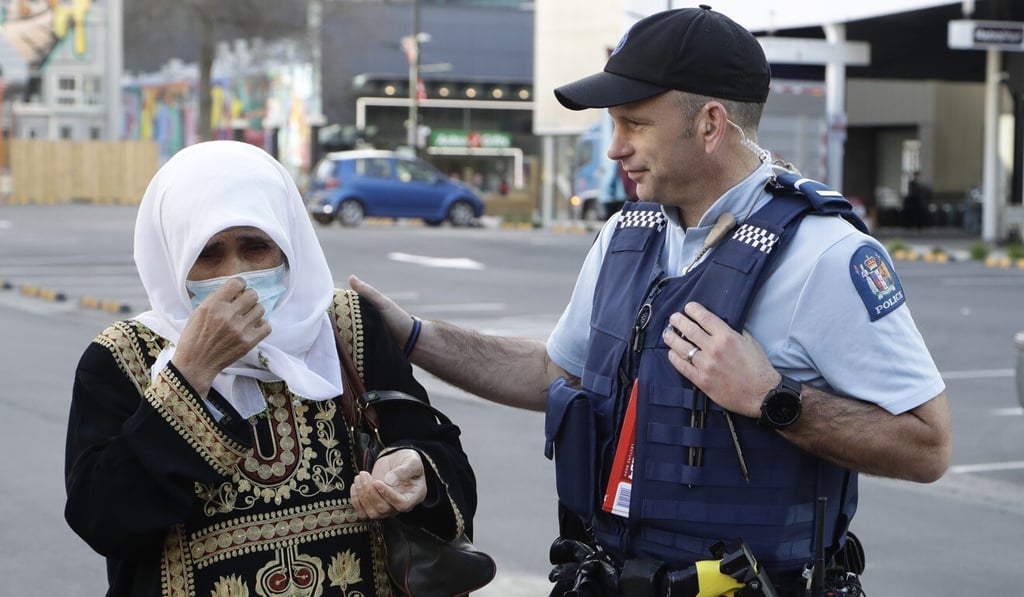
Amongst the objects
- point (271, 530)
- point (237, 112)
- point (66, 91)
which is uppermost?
point (66, 91)

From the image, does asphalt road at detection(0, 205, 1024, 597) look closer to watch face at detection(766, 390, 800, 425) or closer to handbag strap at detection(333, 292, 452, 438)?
handbag strap at detection(333, 292, 452, 438)

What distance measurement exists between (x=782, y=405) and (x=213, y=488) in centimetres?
114

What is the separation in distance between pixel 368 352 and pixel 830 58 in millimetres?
27322

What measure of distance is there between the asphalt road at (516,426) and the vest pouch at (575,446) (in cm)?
328

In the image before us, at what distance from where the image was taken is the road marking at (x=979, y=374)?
12.4 m

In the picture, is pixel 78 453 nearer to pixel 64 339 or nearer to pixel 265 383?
pixel 265 383

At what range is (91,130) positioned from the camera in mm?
76938

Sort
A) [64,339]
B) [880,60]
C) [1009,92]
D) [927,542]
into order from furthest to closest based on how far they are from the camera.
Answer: [880,60] → [1009,92] → [64,339] → [927,542]

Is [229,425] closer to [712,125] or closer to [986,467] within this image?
[712,125]

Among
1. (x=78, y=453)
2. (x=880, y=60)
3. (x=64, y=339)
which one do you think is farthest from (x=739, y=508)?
(x=880, y=60)

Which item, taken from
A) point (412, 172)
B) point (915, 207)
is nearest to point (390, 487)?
point (412, 172)

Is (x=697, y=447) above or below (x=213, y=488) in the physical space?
above

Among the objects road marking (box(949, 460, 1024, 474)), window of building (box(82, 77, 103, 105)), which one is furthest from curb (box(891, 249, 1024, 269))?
window of building (box(82, 77, 103, 105))

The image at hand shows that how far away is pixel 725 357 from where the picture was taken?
9.09ft
